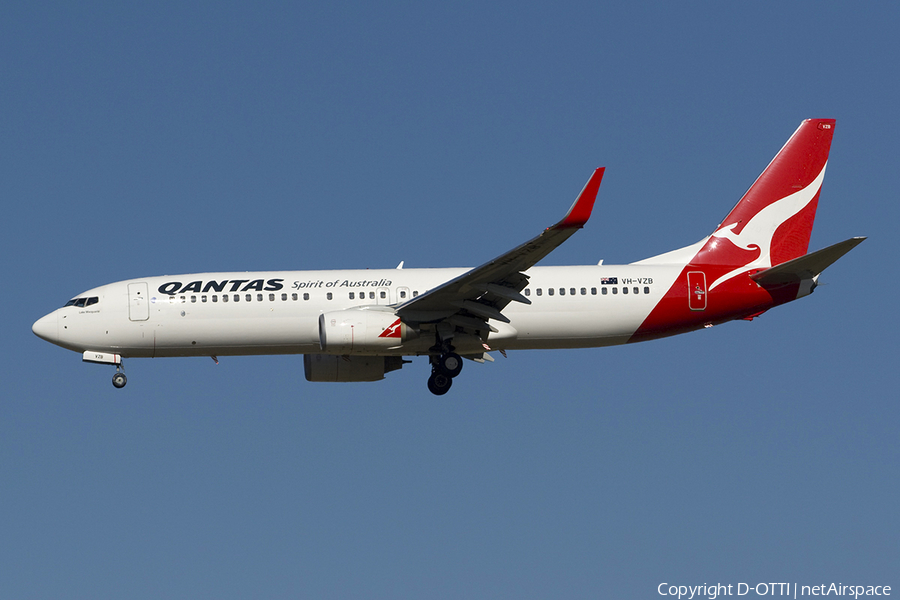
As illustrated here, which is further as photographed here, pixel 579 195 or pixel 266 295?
pixel 266 295

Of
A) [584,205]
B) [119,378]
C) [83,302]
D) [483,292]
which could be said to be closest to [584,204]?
[584,205]

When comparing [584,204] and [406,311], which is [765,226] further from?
[406,311]

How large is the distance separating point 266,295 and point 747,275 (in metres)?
14.5

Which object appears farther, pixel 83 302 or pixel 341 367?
pixel 341 367

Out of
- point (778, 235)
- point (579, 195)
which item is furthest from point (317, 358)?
point (778, 235)

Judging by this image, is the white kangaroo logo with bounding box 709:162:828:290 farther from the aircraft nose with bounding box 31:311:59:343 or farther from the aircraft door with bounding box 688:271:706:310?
the aircraft nose with bounding box 31:311:59:343

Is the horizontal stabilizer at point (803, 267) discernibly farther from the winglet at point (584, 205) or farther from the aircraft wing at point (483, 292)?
the winglet at point (584, 205)

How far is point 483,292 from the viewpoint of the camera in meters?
31.4

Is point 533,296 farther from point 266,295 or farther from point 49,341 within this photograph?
point 49,341

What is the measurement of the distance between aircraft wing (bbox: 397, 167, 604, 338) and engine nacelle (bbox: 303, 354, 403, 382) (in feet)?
10.9

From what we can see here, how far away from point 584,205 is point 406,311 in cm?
745

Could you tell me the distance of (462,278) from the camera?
30.4m

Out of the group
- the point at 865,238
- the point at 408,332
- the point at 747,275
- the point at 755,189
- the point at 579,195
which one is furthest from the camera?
the point at 755,189

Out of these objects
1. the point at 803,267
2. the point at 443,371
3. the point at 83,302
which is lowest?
the point at 443,371
